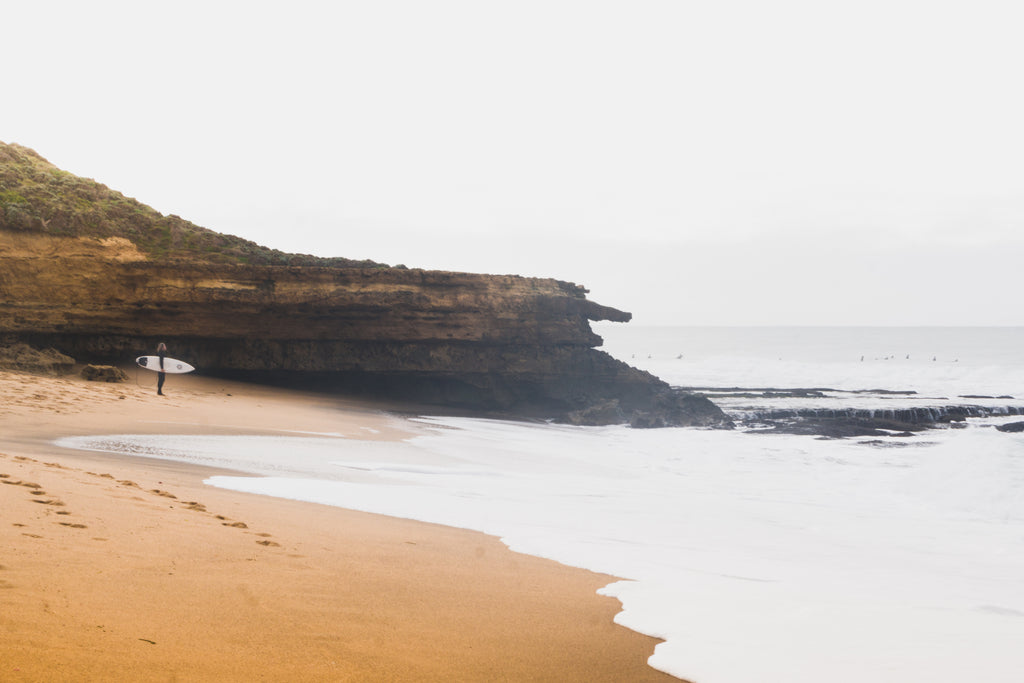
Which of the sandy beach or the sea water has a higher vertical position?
the sandy beach

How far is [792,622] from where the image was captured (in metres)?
4.12

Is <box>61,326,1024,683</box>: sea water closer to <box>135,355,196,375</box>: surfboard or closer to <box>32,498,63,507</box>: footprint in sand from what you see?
<box>32,498,63,507</box>: footprint in sand

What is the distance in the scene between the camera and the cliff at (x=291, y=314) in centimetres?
1809

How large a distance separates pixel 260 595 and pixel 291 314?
17.1 meters

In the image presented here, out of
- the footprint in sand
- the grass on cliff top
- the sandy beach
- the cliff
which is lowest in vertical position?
the sandy beach

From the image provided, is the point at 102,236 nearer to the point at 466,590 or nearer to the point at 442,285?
the point at 442,285

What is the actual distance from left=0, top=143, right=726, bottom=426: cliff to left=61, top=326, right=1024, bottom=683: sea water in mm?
5221

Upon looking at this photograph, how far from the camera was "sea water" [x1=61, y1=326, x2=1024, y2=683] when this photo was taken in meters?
3.83

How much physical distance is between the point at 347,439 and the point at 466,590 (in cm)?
794

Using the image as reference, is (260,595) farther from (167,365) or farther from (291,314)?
(291,314)

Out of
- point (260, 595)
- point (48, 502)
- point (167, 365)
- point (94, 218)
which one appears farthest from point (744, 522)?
point (94, 218)

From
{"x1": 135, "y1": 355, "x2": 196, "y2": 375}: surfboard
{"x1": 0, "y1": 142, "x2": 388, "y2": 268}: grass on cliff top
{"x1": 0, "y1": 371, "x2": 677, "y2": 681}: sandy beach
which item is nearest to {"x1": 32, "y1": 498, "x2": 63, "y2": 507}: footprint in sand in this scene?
{"x1": 0, "y1": 371, "x2": 677, "y2": 681}: sandy beach

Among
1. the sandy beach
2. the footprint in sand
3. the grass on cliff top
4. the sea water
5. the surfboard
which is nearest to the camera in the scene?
the sandy beach

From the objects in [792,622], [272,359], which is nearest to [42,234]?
[272,359]
